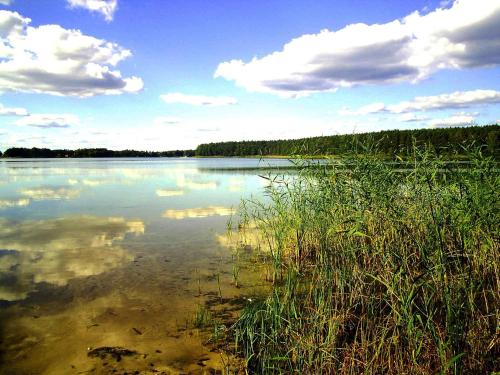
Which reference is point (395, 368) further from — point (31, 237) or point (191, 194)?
point (191, 194)

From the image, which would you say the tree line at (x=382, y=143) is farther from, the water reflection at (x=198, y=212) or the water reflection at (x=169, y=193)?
the water reflection at (x=169, y=193)

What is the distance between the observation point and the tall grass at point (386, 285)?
400 cm

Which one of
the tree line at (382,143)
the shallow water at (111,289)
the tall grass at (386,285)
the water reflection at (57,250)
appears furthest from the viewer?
the tree line at (382,143)

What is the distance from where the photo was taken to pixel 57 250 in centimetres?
1051

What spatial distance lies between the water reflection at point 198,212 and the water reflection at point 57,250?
1.94 meters

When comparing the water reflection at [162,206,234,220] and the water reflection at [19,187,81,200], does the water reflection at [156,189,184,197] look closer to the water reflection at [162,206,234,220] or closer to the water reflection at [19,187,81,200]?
the water reflection at [19,187,81,200]

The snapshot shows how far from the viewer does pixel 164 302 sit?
22.7ft

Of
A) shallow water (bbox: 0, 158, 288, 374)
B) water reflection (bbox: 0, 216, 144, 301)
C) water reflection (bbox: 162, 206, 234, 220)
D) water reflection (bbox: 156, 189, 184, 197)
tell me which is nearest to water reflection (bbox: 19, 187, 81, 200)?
water reflection (bbox: 156, 189, 184, 197)

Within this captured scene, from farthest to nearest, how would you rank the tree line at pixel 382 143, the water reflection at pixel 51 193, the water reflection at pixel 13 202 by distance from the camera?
the water reflection at pixel 51 193, the water reflection at pixel 13 202, the tree line at pixel 382 143

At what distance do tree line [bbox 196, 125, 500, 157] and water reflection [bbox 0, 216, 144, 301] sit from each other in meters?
5.35

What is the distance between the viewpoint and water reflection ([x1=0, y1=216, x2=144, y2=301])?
8180 millimetres

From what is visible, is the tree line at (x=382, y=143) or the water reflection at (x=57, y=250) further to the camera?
the tree line at (x=382, y=143)

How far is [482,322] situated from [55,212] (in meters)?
17.2

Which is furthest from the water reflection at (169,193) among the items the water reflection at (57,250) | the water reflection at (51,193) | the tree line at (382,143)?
the water reflection at (57,250)
